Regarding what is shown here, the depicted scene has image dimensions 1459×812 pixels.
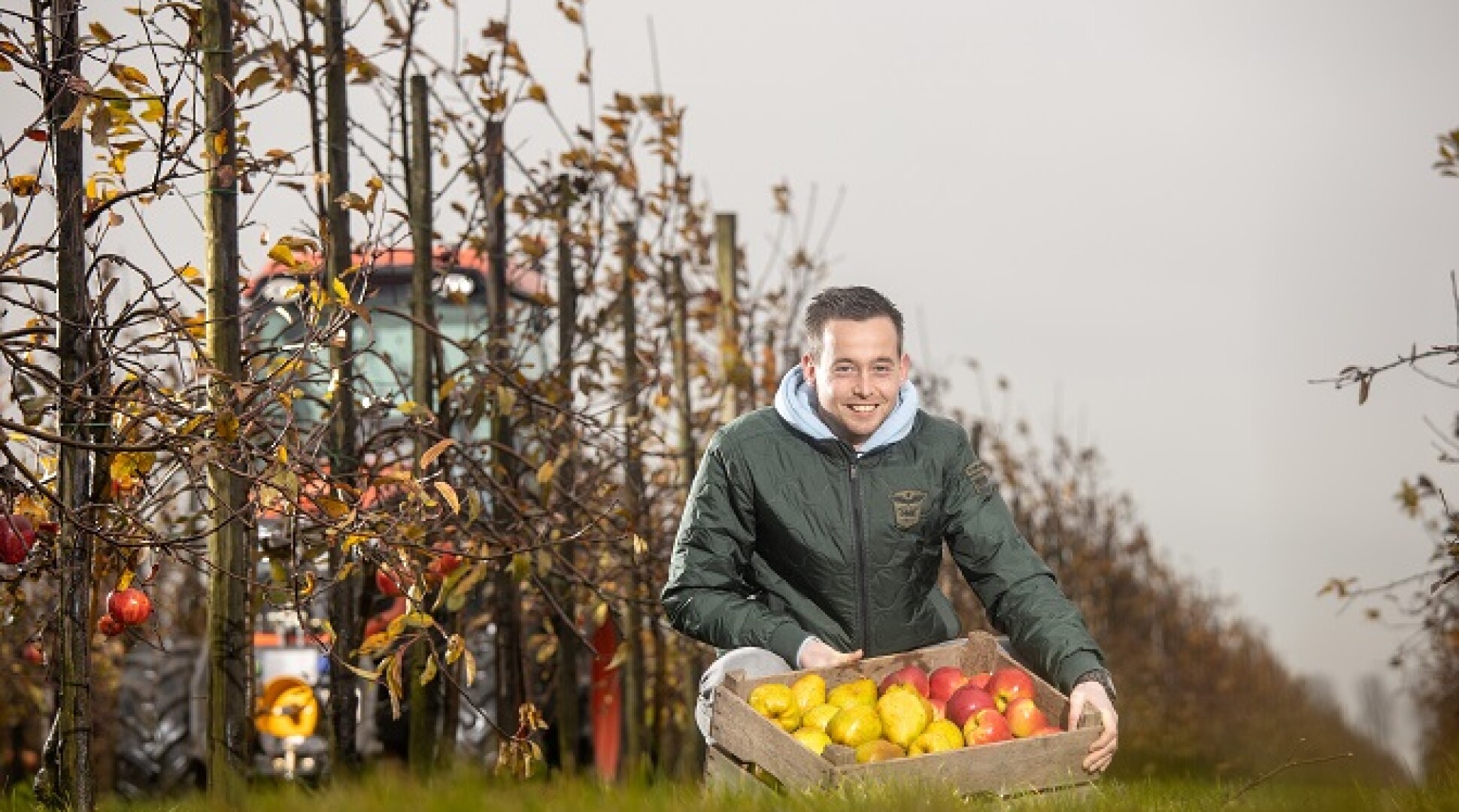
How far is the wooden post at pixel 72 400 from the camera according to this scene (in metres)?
5.31

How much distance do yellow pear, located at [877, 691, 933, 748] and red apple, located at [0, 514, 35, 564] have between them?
2136mm

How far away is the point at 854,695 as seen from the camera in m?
5.09

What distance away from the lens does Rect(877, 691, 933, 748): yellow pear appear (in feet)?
16.2

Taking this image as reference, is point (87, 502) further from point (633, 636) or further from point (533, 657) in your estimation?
point (533, 657)

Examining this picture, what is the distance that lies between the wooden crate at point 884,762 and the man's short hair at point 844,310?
0.87m

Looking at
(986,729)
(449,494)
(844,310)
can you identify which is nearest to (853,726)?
(986,729)

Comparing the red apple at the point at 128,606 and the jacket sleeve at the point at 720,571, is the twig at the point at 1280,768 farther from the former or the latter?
the red apple at the point at 128,606

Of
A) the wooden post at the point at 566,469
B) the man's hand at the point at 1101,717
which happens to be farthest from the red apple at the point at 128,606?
the wooden post at the point at 566,469

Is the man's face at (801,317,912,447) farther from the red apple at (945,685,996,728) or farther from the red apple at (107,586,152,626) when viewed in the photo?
the red apple at (107,586,152,626)

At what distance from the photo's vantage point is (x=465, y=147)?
855cm

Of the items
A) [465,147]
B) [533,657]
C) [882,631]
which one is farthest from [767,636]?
[533,657]

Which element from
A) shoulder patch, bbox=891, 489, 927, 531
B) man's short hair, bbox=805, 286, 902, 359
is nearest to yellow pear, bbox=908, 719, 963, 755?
shoulder patch, bbox=891, 489, 927, 531

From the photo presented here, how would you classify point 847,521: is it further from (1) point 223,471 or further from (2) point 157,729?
(2) point 157,729

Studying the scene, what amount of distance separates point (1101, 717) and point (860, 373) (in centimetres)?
108
